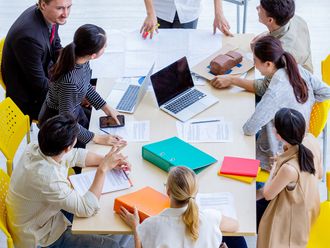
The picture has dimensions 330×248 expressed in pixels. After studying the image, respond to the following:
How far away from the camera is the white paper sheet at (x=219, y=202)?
2803mm

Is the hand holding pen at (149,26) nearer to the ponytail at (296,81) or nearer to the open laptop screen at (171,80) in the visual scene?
the open laptop screen at (171,80)

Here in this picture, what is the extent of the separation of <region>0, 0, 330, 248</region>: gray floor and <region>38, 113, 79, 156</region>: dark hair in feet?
9.63

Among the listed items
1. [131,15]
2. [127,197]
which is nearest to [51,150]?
[127,197]

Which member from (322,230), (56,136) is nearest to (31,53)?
(56,136)

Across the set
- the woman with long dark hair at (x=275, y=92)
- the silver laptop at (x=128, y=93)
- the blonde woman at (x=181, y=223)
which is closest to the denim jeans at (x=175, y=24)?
the silver laptop at (x=128, y=93)

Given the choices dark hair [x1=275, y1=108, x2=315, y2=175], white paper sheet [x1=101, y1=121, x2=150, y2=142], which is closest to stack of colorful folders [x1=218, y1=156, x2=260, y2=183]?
dark hair [x1=275, y1=108, x2=315, y2=175]

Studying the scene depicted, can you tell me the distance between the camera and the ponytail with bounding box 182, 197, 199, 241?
2.48 meters

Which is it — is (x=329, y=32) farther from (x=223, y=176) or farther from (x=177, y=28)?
(x=223, y=176)

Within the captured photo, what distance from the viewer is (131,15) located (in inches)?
237

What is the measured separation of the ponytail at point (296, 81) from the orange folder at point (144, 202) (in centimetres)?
99

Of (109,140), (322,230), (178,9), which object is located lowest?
(322,230)

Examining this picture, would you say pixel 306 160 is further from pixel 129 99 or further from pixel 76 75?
pixel 76 75

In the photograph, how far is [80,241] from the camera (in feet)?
9.88

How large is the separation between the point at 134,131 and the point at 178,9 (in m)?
1.23
